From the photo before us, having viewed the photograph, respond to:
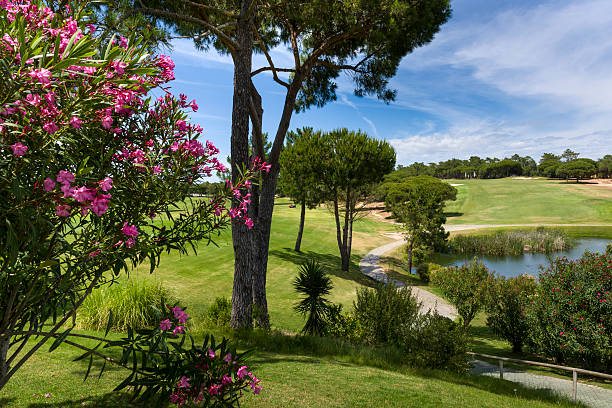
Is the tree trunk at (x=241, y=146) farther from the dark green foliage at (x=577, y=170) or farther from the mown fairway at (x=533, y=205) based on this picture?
the dark green foliage at (x=577, y=170)

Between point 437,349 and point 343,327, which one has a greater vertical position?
point 437,349

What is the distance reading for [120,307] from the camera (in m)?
8.56

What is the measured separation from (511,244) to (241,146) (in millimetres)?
39104

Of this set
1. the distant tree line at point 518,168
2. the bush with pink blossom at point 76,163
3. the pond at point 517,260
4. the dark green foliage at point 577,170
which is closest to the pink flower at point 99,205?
the bush with pink blossom at point 76,163

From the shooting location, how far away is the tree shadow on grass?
2305 centimetres

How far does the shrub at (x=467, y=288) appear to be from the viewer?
49.0 ft

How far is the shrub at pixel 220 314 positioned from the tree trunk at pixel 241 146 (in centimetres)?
94

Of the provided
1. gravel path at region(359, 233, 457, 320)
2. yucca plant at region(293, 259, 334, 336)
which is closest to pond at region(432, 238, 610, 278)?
gravel path at region(359, 233, 457, 320)

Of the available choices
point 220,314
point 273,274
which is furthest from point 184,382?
point 273,274

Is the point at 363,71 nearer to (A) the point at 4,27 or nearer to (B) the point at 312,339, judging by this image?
(B) the point at 312,339

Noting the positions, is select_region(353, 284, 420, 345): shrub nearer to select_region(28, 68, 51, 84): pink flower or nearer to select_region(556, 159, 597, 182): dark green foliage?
select_region(28, 68, 51, 84): pink flower

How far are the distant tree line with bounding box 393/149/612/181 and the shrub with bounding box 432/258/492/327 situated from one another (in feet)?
250

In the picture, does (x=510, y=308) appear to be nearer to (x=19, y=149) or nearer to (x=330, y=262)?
(x=330, y=262)

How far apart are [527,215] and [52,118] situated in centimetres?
7085
